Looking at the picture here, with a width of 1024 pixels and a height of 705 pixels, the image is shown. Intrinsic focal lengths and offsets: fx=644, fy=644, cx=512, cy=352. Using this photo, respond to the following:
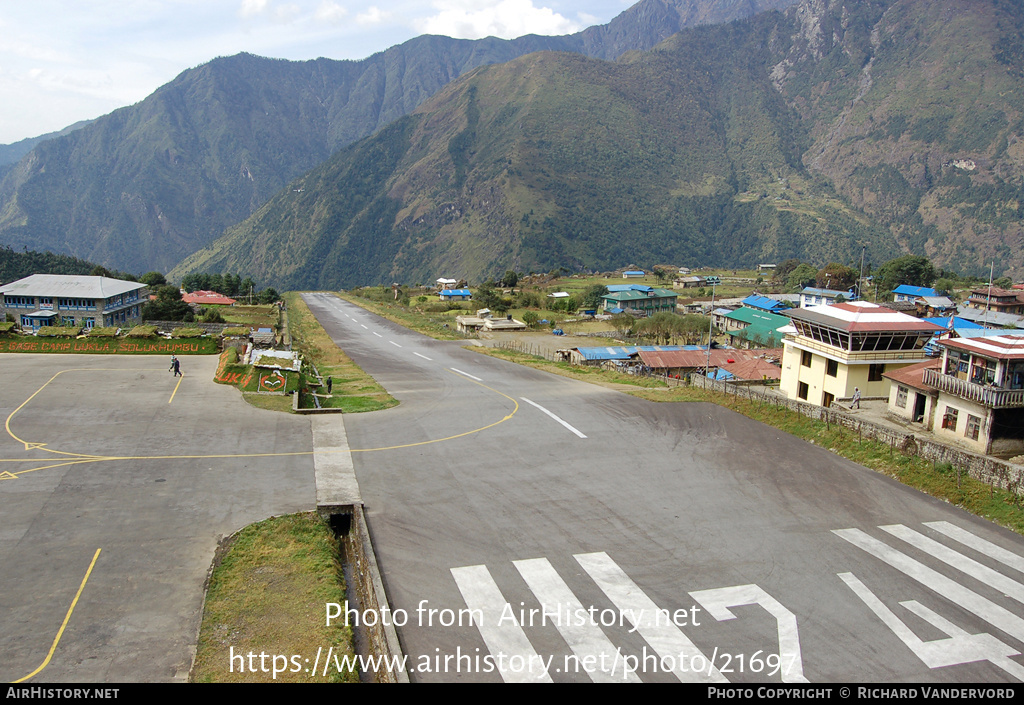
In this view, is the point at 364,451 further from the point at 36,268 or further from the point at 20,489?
the point at 36,268

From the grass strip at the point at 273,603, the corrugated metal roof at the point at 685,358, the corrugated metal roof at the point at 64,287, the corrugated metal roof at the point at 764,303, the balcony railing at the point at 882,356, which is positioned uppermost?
the corrugated metal roof at the point at 64,287

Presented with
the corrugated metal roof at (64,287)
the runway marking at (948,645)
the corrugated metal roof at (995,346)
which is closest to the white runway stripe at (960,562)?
the runway marking at (948,645)

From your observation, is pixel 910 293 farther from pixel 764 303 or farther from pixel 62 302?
pixel 62 302

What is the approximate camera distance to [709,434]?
30.5m

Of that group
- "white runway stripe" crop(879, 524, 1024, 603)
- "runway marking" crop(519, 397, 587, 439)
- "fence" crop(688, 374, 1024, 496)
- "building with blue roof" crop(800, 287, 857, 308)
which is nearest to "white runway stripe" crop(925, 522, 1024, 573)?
"white runway stripe" crop(879, 524, 1024, 603)

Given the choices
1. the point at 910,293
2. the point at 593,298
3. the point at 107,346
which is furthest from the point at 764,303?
the point at 107,346

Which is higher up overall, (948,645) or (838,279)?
(838,279)

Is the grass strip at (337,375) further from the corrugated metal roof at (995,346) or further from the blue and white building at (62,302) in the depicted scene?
the corrugated metal roof at (995,346)

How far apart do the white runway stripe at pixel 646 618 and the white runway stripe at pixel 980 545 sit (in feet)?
35.0

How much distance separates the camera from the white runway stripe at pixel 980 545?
1837cm

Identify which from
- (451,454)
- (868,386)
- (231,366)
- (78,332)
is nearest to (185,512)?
(451,454)

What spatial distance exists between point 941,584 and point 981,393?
493 inches

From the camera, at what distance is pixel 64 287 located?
74062 millimetres

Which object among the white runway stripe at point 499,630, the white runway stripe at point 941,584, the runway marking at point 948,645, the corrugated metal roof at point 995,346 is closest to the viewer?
the white runway stripe at point 499,630
